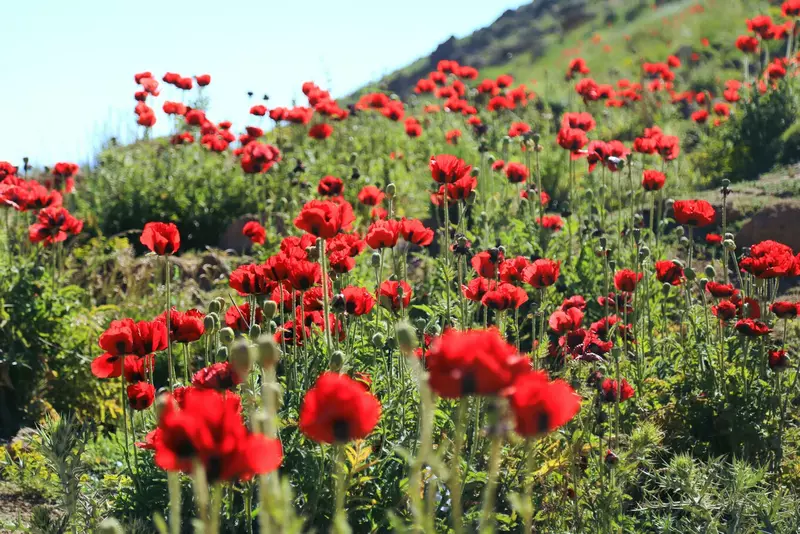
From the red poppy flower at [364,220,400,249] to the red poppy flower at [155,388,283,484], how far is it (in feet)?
5.23

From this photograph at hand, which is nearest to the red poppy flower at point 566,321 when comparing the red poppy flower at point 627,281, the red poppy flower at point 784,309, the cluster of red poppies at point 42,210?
the red poppy flower at point 627,281

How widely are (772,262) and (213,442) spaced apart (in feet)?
8.11

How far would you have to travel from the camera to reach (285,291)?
3055 millimetres

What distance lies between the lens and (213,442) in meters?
1.35

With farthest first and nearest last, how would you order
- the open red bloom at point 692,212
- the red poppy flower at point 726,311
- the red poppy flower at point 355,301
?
the open red bloom at point 692,212, the red poppy flower at point 726,311, the red poppy flower at point 355,301

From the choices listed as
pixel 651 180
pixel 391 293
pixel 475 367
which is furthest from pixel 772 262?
pixel 475 367

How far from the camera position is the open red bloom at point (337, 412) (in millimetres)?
1473

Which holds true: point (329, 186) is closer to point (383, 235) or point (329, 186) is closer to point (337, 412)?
point (383, 235)

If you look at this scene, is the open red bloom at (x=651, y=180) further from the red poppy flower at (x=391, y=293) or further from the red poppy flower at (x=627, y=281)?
the red poppy flower at (x=391, y=293)

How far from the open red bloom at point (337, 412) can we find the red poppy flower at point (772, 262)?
218cm

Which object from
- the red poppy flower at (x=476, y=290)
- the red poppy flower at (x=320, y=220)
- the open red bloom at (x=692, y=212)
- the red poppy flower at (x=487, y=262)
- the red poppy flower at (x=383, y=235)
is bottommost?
the open red bloom at (x=692, y=212)

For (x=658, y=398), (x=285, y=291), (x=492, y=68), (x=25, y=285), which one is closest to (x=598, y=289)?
(x=658, y=398)

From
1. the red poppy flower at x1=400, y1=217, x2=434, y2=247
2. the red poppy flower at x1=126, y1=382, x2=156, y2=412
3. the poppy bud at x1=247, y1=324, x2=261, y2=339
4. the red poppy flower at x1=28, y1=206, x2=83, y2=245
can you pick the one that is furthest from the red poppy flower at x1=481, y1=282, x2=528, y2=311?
the red poppy flower at x1=28, y1=206, x2=83, y2=245

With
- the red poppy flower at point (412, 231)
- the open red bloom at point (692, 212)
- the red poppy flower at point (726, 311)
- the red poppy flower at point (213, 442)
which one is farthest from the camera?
the open red bloom at point (692, 212)
